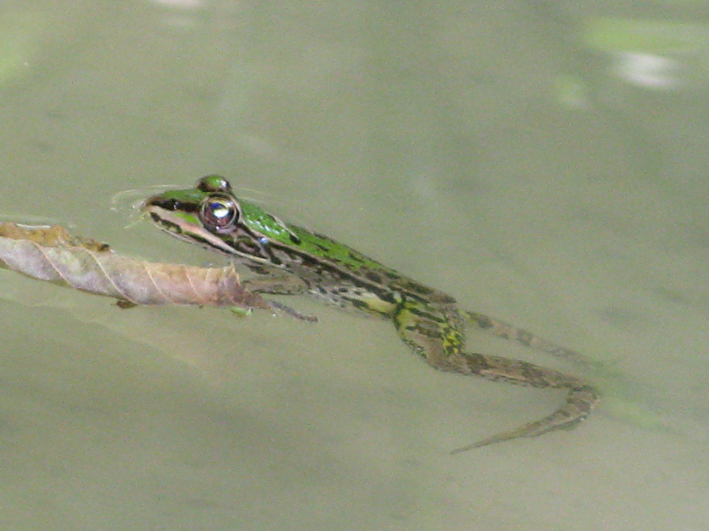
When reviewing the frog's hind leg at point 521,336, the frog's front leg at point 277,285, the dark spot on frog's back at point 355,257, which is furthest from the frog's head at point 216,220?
the frog's hind leg at point 521,336

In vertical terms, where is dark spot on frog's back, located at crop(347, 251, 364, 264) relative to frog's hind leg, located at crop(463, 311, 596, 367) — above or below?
above

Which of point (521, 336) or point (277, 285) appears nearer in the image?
point (521, 336)

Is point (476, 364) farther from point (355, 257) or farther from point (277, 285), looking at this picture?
point (277, 285)

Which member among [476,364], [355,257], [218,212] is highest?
[218,212]

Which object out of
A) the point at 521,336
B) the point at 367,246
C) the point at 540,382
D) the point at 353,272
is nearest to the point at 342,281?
the point at 353,272

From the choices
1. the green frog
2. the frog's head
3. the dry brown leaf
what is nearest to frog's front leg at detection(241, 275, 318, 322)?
the green frog

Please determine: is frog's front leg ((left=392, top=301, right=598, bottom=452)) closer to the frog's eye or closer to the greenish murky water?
the greenish murky water

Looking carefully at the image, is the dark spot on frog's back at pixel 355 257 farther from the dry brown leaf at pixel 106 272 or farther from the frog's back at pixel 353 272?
the dry brown leaf at pixel 106 272

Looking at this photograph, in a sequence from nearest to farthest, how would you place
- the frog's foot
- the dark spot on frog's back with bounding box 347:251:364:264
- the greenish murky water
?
the greenish murky water < the frog's foot < the dark spot on frog's back with bounding box 347:251:364:264
